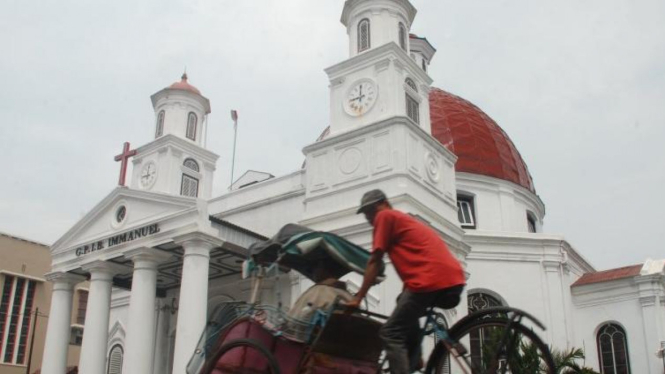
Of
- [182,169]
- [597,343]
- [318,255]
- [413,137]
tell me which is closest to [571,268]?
[597,343]

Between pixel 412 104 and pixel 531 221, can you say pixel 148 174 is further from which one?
pixel 531 221

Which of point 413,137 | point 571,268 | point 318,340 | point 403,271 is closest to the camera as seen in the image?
point 403,271

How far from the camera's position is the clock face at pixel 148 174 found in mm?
26828

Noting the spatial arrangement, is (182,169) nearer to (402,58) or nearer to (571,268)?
(402,58)

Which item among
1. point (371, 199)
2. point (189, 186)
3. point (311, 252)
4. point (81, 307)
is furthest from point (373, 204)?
point (81, 307)

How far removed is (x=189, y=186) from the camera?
2747cm

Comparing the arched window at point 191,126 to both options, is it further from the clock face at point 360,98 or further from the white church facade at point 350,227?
the clock face at point 360,98

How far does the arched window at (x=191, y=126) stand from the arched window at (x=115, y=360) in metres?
8.70

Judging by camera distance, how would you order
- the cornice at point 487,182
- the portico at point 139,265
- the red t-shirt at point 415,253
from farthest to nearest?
1. the cornice at point 487,182
2. the portico at point 139,265
3. the red t-shirt at point 415,253

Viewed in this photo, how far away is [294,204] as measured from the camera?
2258 centimetres

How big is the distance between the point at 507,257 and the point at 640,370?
224 inches

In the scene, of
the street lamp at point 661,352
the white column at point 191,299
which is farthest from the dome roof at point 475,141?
the white column at point 191,299

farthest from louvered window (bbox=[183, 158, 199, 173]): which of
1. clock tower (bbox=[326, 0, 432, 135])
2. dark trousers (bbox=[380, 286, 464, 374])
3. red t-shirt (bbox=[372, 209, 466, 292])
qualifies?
dark trousers (bbox=[380, 286, 464, 374])

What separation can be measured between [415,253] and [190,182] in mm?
23143
